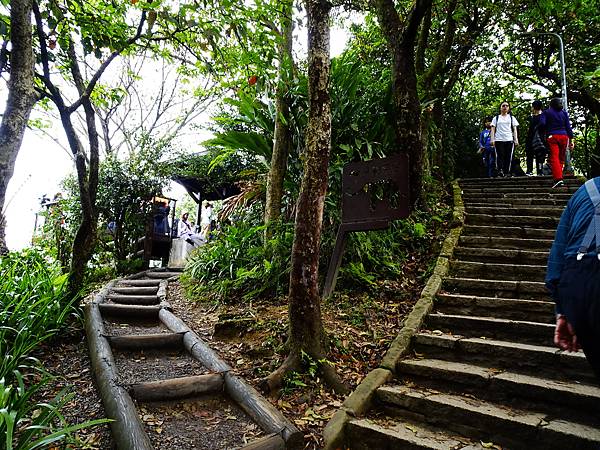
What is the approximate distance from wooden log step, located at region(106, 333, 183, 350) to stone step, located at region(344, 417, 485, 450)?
2099 mm

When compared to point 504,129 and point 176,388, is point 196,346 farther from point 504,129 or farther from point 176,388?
point 504,129

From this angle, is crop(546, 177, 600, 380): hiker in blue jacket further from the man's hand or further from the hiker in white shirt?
the hiker in white shirt

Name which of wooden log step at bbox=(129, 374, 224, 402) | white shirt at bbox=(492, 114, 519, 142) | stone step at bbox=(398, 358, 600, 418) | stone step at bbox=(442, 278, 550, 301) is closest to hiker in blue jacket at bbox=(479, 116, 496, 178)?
white shirt at bbox=(492, 114, 519, 142)

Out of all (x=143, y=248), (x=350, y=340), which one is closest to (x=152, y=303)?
(x=350, y=340)

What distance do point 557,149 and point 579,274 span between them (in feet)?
22.8

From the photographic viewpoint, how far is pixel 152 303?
18.1 ft

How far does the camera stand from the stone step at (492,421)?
233cm

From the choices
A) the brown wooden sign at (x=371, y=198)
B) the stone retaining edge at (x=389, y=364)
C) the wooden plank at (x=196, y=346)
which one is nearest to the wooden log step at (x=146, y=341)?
the wooden plank at (x=196, y=346)

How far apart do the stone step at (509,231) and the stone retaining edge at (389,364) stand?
68 cm

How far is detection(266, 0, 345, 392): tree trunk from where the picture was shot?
3.29 metres

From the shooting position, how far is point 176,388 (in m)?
3.01

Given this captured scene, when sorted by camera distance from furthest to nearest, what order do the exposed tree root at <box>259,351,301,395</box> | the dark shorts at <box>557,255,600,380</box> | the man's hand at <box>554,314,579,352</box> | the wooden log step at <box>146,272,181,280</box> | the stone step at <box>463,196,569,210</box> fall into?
the wooden log step at <box>146,272,181,280</box>
the stone step at <box>463,196,569,210</box>
the exposed tree root at <box>259,351,301,395</box>
the man's hand at <box>554,314,579,352</box>
the dark shorts at <box>557,255,600,380</box>

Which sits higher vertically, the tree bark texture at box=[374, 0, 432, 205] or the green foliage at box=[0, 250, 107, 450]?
the tree bark texture at box=[374, 0, 432, 205]

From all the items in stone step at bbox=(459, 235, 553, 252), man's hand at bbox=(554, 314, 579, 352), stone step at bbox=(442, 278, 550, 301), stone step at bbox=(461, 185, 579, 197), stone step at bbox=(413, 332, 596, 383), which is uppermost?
stone step at bbox=(461, 185, 579, 197)
